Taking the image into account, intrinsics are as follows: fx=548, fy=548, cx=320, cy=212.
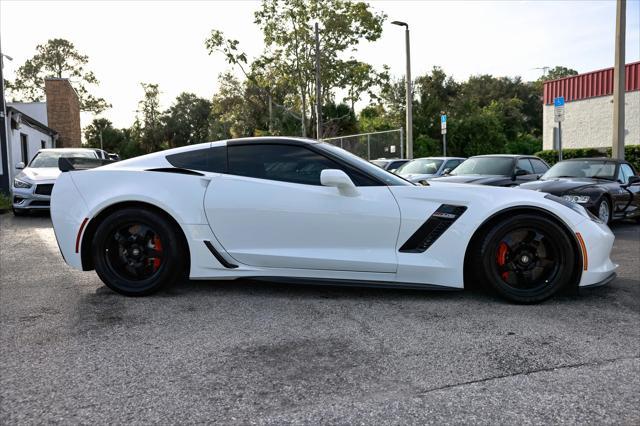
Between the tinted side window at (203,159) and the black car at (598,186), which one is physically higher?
the tinted side window at (203,159)

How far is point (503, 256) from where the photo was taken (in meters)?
4.09

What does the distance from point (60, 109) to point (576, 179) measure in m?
34.4

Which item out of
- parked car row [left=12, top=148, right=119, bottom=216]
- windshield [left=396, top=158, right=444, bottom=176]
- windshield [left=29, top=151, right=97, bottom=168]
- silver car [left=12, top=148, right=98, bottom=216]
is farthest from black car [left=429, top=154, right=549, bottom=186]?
windshield [left=29, top=151, right=97, bottom=168]

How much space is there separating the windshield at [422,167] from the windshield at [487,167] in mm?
2576

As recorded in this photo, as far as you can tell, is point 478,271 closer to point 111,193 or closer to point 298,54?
point 111,193

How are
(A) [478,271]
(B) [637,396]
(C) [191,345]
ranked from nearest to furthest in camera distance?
(B) [637,396], (C) [191,345], (A) [478,271]

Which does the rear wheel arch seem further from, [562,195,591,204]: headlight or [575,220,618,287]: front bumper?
[562,195,591,204]: headlight

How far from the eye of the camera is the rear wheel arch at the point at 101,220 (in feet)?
14.3

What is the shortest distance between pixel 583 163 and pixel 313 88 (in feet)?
64.7

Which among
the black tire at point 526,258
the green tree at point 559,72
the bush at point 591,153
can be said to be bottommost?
the black tire at point 526,258

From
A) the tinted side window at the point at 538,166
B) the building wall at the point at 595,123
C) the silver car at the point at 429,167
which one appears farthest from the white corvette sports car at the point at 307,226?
the building wall at the point at 595,123

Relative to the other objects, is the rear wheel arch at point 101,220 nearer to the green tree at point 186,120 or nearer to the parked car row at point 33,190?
the parked car row at point 33,190

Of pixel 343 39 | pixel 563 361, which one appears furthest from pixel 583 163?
pixel 343 39

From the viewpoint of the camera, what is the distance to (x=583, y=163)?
32.0 ft
